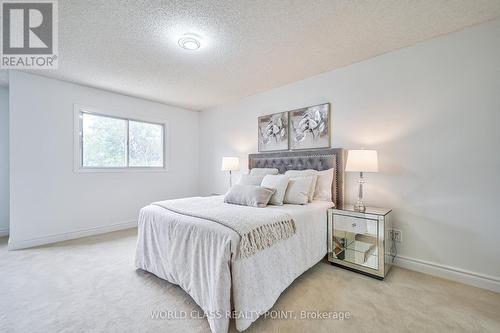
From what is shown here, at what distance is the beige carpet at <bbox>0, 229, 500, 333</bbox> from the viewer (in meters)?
1.48

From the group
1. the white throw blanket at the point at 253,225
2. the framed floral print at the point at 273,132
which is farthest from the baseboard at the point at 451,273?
the framed floral print at the point at 273,132

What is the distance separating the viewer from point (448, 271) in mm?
2092

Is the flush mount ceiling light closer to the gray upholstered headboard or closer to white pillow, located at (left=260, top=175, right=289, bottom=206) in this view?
white pillow, located at (left=260, top=175, right=289, bottom=206)

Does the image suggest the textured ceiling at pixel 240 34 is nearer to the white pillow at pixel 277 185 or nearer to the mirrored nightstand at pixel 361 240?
the white pillow at pixel 277 185

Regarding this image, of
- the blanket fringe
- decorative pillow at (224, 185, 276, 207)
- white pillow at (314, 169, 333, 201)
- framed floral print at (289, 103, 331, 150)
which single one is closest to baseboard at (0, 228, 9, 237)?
decorative pillow at (224, 185, 276, 207)

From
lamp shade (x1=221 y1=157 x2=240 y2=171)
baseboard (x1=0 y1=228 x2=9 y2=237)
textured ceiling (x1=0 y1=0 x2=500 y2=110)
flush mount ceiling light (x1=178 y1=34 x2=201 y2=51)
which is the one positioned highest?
textured ceiling (x1=0 y1=0 x2=500 y2=110)

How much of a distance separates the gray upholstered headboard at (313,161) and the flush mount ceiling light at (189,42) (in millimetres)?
1875

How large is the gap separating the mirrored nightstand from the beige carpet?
12cm

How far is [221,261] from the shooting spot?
1371 millimetres

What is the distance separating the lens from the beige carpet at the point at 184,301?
4.85 feet

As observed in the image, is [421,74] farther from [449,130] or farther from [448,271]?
[448,271]

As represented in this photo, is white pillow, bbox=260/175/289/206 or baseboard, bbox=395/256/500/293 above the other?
white pillow, bbox=260/175/289/206

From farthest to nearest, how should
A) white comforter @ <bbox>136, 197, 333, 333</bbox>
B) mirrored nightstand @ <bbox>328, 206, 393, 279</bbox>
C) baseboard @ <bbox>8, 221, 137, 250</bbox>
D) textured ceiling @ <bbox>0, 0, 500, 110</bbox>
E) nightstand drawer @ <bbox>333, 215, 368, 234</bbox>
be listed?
baseboard @ <bbox>8, 221, 137, 250</bbox>, nightstand drawer @ <bbox>333, 215, 368, 234</bbox>, mirrored nightstand @ <bbox>328, 206, 393, 279</bbox>, textured ceiling @ <bbox>0, 0, 500, 110</bbox>, white comforter @ <bbox>136, 197, 333, 333</bbox>

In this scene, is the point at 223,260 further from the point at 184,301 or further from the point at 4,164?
the point at 4,164
